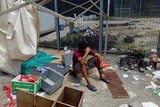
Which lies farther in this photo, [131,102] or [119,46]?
[119,46]

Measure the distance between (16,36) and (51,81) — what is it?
46.6 inches

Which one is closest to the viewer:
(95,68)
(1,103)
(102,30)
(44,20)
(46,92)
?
(1,103)

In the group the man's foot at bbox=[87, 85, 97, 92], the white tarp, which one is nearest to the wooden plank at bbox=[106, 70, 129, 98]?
the man's foot at bbox=[87, 85, 97, 92]

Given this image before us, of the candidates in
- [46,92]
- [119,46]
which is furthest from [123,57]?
[46,92]

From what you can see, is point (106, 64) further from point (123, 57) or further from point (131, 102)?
point (131, 102)

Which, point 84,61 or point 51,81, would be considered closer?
point 84,61

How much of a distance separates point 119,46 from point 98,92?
2.16 meters

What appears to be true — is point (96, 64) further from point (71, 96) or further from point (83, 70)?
point (71, 96)

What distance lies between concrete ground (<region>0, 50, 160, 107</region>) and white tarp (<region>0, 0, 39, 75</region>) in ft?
1.07

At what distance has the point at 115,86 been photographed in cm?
445

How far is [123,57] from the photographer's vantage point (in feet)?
17.5

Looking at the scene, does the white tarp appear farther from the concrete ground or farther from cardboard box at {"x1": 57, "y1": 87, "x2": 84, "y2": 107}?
cardboard box at {"x1": 57, "y1": 87, "x2": 84, "y2": 107}

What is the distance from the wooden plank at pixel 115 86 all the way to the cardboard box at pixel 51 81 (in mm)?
1005

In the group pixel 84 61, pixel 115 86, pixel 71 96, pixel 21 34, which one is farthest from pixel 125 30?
pixel 71 96
